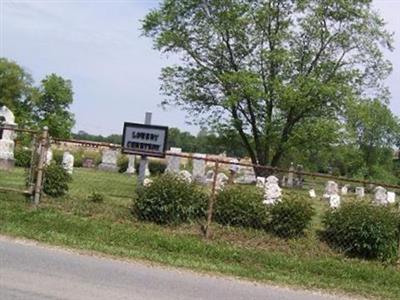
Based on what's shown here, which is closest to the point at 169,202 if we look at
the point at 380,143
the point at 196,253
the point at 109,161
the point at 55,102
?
the point at 196,253

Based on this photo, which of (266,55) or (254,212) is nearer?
(254,212)

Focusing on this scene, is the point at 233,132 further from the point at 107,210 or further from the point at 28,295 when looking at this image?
the point at 28,295

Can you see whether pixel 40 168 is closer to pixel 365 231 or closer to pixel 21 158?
pixel 365 231

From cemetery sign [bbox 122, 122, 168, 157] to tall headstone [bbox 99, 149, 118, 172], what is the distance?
22.9m

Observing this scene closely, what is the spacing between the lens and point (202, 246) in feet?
33.3

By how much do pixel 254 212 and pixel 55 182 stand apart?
440 centimetres

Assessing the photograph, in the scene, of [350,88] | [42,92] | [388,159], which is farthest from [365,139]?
[350,88]

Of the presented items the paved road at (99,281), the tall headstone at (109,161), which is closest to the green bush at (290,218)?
the paved road at (99,281)

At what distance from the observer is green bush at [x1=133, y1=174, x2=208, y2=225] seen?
1166 centimetres

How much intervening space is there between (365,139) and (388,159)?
590 centimetres

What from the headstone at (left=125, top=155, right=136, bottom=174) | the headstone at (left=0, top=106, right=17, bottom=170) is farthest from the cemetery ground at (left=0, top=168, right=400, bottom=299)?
the headstone at (left=125, top=155, right=136, bottom=174)

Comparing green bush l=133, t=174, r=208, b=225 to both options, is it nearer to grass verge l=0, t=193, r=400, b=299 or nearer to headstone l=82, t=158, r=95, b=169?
grass verge l=0, t=193, r=400, b=299

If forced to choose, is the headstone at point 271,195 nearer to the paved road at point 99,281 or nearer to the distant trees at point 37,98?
the paved road at point 99,281

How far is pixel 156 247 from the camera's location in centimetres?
1000
